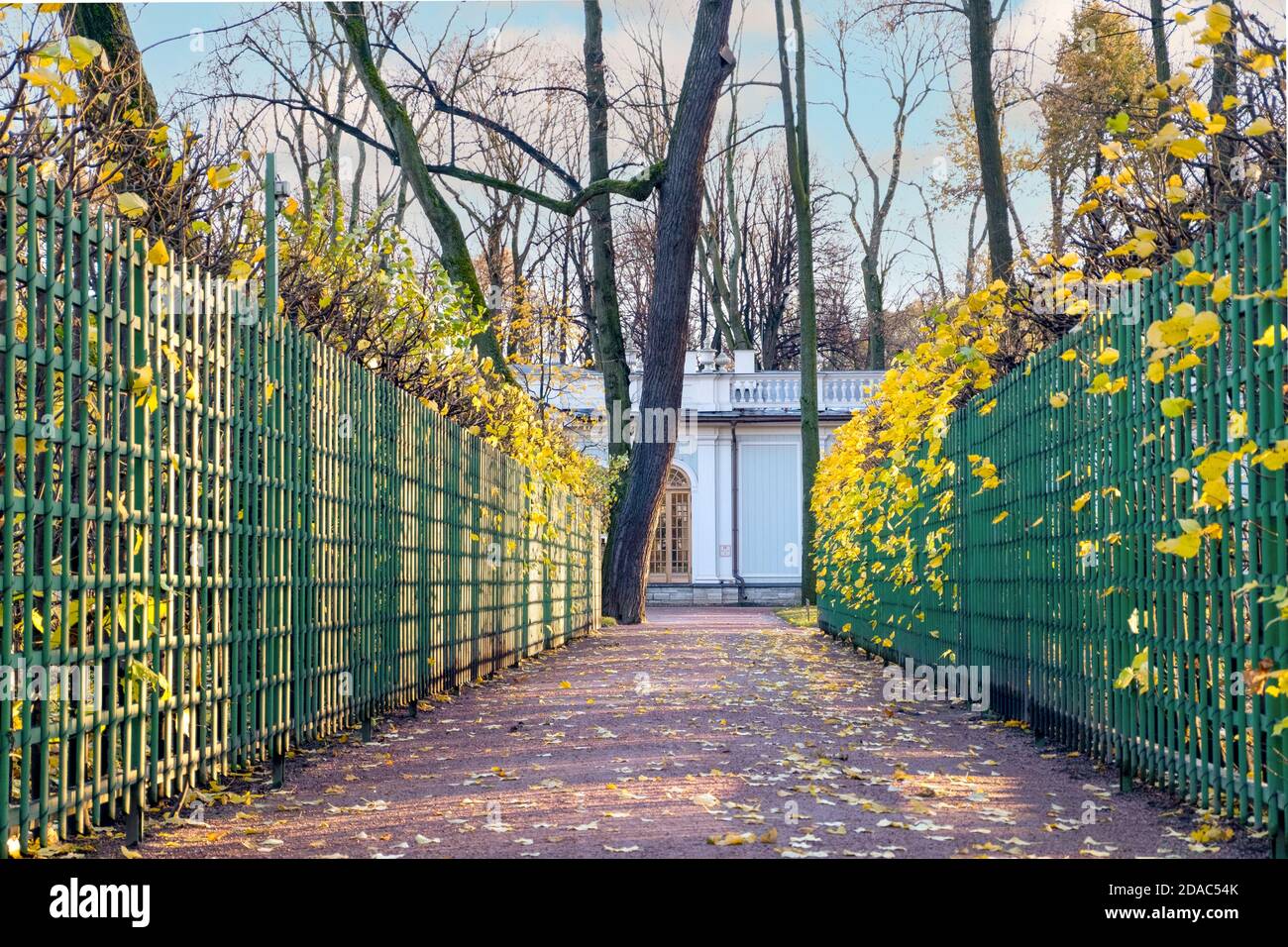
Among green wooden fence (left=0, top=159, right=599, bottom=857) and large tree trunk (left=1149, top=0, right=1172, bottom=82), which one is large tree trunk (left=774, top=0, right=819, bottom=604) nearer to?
large tree trunk (left=1149, top=0, right=1172, bottom=82)

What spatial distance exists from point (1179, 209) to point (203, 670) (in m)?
4.96

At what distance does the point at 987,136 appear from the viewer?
15.7 m

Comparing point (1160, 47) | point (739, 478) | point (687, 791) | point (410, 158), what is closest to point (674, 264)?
point (410, 158)

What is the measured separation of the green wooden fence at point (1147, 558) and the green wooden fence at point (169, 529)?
12.3 feet

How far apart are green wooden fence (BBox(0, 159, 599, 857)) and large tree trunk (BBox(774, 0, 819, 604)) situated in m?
18.9

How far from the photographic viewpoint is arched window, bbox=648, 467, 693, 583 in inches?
1497

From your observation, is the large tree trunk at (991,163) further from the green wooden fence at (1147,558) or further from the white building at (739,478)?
the white building at (739,478)

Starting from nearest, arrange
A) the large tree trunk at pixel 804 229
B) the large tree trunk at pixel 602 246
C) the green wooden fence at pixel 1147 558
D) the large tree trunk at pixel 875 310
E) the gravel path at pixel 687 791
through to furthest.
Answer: the green wooden fence at pixel 1147 558 < the gravel path at pixel 687 791 < the large tree trunk at pixel 602 246 < the large tree trunk at pixel 804 229 < the large tree trunk at pixel 875 310

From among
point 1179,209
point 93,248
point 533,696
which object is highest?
point 1179,209

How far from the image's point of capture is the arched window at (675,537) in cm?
3803

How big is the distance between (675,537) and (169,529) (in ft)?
108

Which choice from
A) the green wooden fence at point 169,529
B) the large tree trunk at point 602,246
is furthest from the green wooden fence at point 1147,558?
the large tree trunk at point 602,246
